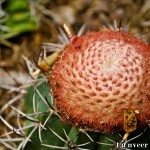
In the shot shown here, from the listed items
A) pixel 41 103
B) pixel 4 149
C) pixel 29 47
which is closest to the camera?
pixel 41 103

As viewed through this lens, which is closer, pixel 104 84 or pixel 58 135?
pixel 104 84

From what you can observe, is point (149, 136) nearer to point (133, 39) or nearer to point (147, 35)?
point (133, 39)

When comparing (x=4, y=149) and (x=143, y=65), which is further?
(x=4, y=149)

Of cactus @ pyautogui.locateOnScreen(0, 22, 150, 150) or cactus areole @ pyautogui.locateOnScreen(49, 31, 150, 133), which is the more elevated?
cactus areole @ pyautogui.locateOnScreen(49, 31, 150, 133)

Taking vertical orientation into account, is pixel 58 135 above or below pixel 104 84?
below

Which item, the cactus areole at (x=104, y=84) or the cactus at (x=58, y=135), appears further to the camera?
the cactus at (x=58, y=135)

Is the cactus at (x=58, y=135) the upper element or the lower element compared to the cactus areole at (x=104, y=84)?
lower

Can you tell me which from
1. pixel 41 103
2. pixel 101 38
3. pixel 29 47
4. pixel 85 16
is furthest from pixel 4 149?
pixel 85 16

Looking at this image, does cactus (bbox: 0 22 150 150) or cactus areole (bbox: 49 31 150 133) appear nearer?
cactus areole (bbox: 49 31 150 133)
